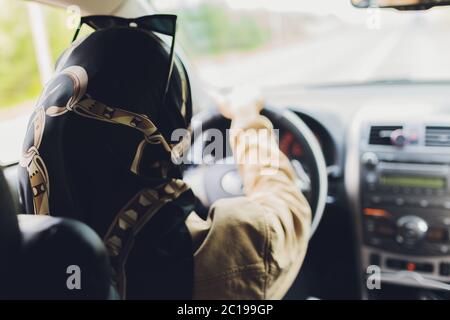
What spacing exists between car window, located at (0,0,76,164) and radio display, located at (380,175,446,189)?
4.00ft

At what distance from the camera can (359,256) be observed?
79.4 inches

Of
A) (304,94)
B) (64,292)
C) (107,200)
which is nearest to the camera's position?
(64,292)

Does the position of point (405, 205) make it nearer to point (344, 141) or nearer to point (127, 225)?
point (344, 141)

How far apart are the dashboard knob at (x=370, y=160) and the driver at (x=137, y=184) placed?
0.86 m

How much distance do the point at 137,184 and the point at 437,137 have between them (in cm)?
123

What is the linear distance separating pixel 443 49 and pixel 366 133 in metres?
4.33

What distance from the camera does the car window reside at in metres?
1.31

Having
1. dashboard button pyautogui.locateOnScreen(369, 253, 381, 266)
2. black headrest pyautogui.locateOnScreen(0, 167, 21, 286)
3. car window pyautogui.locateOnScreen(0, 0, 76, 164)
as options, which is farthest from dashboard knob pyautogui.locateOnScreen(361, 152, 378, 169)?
black headrest pyautogui.locateOnScreen(0, 167, 21, 286)

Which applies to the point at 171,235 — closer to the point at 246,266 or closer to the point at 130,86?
the point at 246,266

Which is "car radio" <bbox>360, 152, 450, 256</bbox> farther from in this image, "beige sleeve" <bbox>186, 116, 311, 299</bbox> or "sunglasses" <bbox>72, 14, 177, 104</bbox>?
"sunglasses" <bbox>72, 14, 177, 104</bbox>

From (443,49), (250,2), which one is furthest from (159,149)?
(443,49)

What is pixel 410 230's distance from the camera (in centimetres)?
188

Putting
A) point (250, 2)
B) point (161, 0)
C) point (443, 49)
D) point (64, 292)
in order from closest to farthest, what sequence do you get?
point (64, 292)
point (161, 0)
point (250, 2)
point (443, 49)
